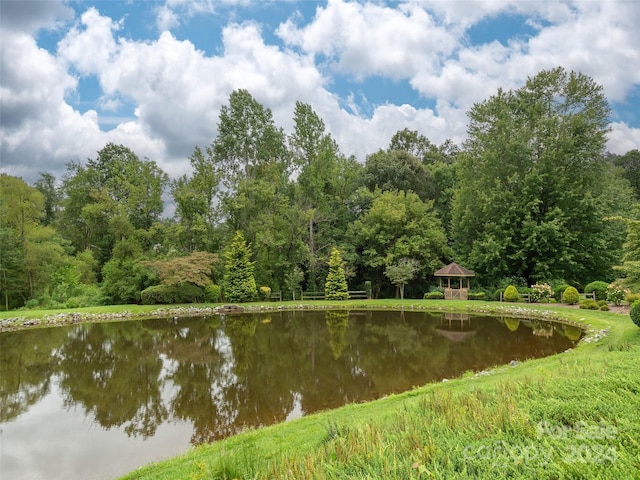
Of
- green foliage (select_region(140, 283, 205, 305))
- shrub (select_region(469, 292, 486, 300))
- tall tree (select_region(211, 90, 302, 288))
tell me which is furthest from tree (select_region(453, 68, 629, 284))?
green foliage (select_region(140, 283, 205, 305))

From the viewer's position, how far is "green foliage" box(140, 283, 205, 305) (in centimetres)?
2523

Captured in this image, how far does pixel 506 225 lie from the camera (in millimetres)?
26766

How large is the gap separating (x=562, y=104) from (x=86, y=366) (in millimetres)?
30731

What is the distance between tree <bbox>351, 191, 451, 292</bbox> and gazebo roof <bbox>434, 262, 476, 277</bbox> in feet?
5.10

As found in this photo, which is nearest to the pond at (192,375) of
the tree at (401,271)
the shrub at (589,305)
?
the shrub at (589,305)

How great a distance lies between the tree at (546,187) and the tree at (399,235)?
2722mm

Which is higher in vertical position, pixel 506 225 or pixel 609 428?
pixel 506 225

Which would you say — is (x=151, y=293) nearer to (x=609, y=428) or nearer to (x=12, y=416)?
(x=12, y=416)

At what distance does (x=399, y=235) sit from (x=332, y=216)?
547cm

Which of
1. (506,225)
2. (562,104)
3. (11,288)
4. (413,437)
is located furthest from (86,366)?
(562,104)

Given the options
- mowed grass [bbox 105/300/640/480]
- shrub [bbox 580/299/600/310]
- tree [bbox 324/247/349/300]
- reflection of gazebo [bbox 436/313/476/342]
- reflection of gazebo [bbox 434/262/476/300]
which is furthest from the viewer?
tree [bbox 324/247/349/300]

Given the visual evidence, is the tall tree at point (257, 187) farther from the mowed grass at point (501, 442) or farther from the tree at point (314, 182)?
the mowed grass at point (501, 442)

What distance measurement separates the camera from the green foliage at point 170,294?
2523cm

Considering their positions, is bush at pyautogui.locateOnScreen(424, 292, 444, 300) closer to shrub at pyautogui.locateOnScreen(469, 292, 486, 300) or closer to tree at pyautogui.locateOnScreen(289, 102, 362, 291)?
shrub at pyautogui.locateOnScreen(469, 292, 486, 300)
